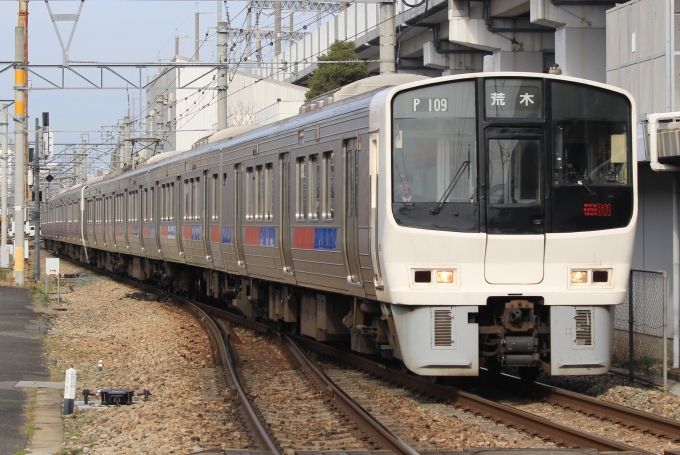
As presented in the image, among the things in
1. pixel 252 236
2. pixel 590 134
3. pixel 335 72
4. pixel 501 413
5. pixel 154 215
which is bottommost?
pixel 501 413

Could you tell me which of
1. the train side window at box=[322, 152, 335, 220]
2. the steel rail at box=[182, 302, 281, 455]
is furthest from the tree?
the train side window at box=[322, 152, 335, 220]

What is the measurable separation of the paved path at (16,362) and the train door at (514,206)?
4.14 m

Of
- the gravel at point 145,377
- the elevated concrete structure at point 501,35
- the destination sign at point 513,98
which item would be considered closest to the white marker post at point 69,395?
the gravel at point 145,377

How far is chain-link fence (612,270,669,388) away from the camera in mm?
10234

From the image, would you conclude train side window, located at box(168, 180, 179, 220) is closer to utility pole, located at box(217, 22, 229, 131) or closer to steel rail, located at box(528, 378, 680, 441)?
utility pole, located at box(217, 22, 229, 131)

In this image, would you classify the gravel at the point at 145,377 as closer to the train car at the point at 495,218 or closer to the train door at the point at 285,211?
the train door at the point at 285,211

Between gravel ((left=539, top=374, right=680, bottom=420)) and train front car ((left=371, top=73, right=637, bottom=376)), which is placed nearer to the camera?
train front car ((left=371, top=73, right=637, bottom=376))

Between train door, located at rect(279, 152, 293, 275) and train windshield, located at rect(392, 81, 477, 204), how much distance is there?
3721 mm

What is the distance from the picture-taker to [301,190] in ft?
39.0

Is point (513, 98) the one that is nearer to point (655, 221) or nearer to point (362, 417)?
point (362, 417)

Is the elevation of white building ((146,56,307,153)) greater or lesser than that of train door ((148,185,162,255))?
greater

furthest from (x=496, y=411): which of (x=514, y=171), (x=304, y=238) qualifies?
(x=304, y=238)

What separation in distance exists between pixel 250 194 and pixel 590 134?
6424 millimetres

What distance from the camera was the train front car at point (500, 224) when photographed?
8742 millimetres
